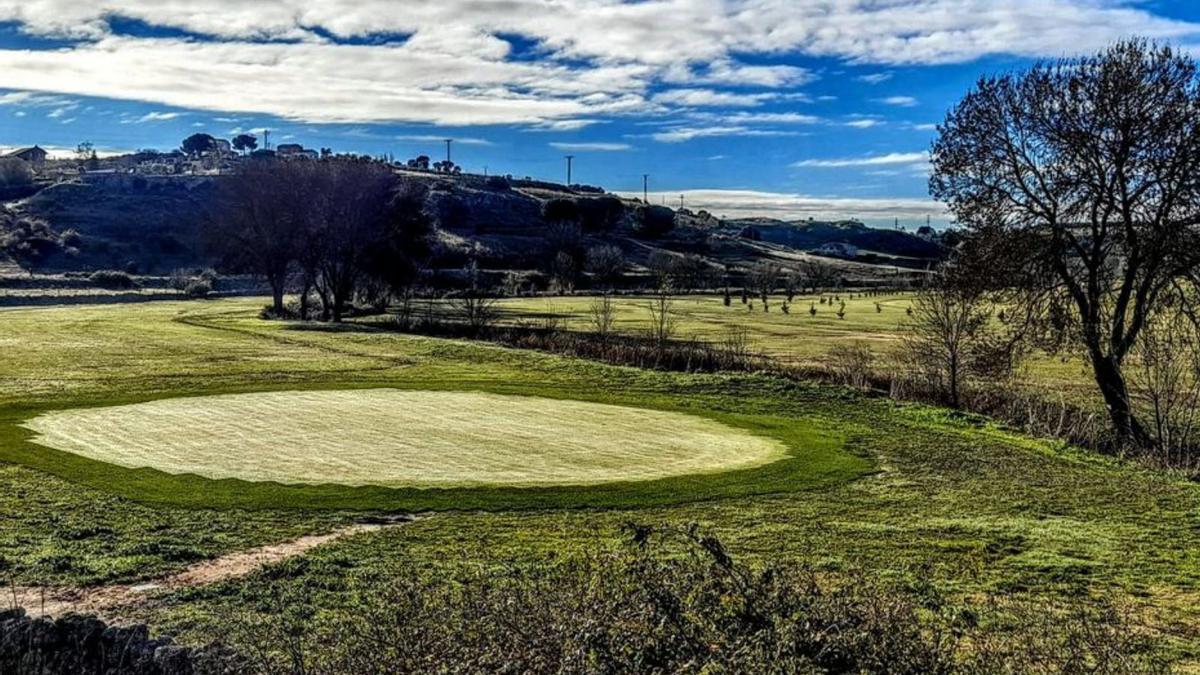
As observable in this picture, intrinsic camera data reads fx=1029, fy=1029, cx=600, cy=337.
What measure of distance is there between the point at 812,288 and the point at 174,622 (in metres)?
131

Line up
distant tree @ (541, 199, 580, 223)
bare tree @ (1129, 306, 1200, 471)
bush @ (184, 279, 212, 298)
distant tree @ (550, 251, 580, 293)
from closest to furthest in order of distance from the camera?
bare tree @ (1129, 306, 1200, 471)
bush @ (184, 279, 212, 298)
distant tree @ (550, 251, 580, 293)
distant tree @ (541, 199, 580, 223)

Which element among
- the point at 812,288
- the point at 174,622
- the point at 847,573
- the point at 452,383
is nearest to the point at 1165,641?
the point at 847,573

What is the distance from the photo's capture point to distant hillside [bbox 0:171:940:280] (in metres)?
129

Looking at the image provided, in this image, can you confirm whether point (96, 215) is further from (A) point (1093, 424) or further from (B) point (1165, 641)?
(B) point (1165, 641)

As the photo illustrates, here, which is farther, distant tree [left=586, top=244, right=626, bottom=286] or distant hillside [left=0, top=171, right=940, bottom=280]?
distant hillside [left=0, top=171, right=940, bottom=280]

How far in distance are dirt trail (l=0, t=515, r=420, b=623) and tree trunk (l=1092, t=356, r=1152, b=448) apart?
70.6ft

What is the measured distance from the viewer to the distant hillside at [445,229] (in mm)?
128625

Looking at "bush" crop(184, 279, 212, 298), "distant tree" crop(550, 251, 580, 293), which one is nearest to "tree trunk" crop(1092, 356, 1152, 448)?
"distant tree" crop(550, 251, 580, 293)

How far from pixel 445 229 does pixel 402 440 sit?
130 metres

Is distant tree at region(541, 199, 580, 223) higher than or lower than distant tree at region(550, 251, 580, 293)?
higher

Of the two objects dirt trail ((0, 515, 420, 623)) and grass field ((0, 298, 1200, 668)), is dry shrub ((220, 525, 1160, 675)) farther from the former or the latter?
dirt trail ((0, 515, 420, 623))

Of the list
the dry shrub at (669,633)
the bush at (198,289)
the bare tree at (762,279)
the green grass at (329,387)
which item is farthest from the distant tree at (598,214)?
the dry shrub at (669,633)

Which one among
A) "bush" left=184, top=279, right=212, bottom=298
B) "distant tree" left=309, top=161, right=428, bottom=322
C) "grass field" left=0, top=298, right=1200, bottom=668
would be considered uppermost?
"distant tree" left=309, top=161, right=428, bottom=322

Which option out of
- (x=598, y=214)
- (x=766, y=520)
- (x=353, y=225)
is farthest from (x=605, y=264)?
(x=766, y=520)
